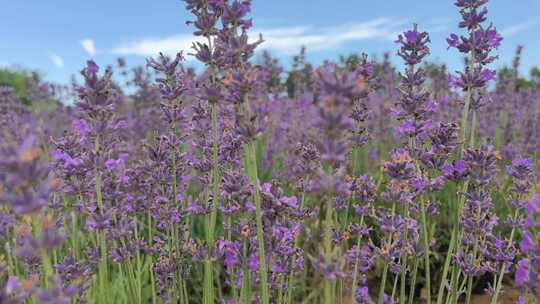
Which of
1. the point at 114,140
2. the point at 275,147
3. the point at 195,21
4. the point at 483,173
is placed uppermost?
the point at 195,21

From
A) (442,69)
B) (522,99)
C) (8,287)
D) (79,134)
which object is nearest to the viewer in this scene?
(8,287)

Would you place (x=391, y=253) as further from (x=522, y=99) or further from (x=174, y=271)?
(x=522, y=99)

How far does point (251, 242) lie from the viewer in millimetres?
2361

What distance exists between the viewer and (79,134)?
108 inches

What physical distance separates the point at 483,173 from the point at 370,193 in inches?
25.5

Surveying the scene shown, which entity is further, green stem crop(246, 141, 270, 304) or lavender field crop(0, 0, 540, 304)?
green stem crop(246, 141, 270, 304)

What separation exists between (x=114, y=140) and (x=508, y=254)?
86.4 inches

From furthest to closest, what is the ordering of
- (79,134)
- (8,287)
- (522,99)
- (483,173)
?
(522,99) < (79,134) < (483,173) < (8,287)

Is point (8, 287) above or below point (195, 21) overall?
below

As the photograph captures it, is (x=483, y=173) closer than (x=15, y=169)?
No

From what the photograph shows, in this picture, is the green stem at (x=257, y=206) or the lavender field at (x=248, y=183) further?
the green stem at (x=257, y=206)

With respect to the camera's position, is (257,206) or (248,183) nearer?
(257,206)

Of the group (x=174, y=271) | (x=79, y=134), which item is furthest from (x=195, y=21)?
(x=174, y=271)

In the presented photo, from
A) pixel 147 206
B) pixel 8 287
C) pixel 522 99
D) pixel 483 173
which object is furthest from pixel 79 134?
pixel 522 99
